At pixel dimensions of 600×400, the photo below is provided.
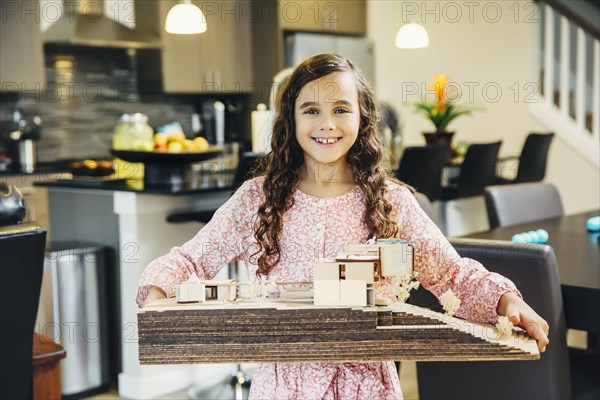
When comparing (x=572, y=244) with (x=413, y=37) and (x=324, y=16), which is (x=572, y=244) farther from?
(x=324, y=16)

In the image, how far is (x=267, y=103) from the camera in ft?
23.6

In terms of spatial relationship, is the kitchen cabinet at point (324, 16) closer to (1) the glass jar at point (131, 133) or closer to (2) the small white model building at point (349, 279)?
(1) the glass jar at point (131, 133)

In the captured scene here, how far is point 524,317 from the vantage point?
1452 millimetres

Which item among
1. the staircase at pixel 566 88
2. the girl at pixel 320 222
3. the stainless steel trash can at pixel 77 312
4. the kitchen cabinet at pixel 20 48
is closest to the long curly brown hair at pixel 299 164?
→ the girl at pixel 320 222

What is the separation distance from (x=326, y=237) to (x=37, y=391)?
1.08 m

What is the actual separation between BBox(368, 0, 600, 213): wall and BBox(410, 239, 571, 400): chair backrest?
424 centimetres

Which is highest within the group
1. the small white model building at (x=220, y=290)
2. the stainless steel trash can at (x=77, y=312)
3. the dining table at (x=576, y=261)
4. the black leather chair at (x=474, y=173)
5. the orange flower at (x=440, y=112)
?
the orange flower at (x=440, y=112)

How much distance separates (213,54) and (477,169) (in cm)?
284

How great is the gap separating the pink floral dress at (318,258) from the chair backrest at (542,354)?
1.34 ft

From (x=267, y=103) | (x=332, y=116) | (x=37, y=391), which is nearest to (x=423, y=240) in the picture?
(x=332, y=116)

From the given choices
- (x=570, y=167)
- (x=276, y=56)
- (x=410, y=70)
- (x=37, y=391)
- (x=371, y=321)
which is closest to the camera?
(x=371, y=321)

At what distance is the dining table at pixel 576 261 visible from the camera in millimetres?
2096

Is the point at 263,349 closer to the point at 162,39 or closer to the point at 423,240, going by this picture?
the point at 423,240

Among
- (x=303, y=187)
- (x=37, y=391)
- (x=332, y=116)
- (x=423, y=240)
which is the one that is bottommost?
(x=37, y=391)
